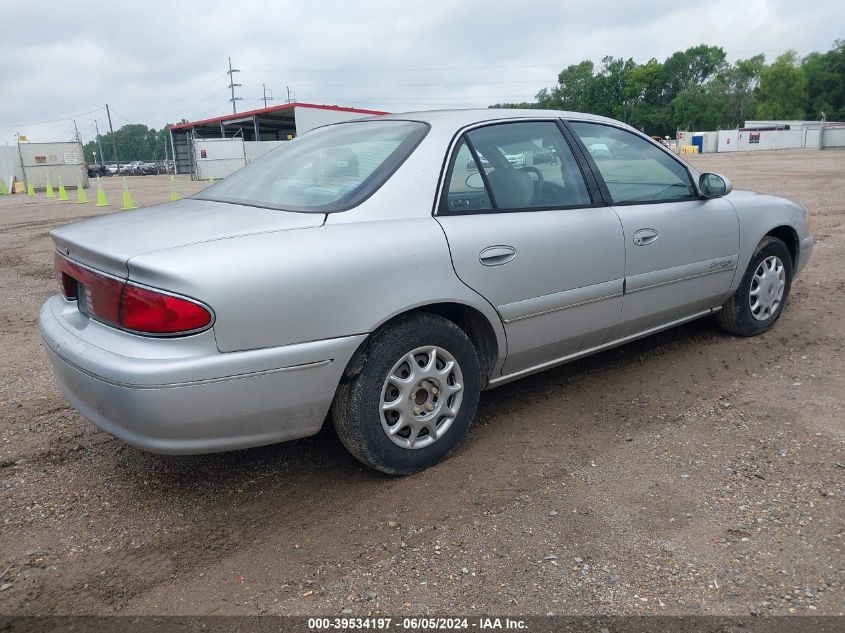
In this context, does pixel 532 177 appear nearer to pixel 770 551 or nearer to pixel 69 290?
pixel 770 551

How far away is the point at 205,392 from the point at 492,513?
120cm

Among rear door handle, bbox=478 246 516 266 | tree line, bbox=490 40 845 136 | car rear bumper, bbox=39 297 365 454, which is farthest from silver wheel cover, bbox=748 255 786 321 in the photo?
tree line, bbox=490 40 845 136

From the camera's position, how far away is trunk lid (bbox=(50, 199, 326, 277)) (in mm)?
2508

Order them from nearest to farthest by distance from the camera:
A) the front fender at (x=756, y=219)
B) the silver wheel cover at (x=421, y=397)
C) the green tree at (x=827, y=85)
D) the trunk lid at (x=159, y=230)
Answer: the trunk lid at (x=159, y=230)
the silver wheel cover at (x=421, y=397)
the front fender at (x=756, y=219)
the green tree at (x=827, y=85)

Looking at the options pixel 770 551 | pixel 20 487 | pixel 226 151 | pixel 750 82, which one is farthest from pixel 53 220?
pixel 750 82

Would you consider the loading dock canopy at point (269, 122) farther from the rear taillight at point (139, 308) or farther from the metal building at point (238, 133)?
the rear taillight at point (139, 308)

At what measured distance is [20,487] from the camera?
2986 mm

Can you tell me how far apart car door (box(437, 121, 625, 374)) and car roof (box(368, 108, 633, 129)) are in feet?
0.21

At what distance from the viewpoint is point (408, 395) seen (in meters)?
2.84

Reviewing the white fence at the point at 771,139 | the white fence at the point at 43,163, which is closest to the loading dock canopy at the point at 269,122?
the white fence at the point at 43,163

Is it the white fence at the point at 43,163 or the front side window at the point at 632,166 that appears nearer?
the front side window at the point at 632,166

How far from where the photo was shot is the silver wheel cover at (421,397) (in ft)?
9.23

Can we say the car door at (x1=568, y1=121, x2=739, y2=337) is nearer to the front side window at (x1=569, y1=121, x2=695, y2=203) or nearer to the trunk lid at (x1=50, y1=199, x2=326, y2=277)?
the front side window at (x1=569, y1=121, x2=695, y2=203)

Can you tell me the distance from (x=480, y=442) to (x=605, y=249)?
3.84 feet
